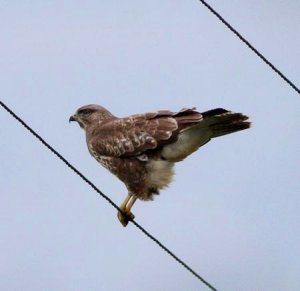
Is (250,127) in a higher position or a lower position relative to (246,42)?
higher

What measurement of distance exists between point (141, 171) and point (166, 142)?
464 millimetres

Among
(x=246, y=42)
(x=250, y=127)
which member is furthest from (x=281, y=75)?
(x=250, y=127)

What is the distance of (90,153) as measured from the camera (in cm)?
1306

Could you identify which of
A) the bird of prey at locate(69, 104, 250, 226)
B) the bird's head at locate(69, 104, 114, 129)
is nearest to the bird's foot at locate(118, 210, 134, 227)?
the bird of prey at locate(69, 104, 250, 226)

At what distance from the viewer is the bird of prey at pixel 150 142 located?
37.9 ft

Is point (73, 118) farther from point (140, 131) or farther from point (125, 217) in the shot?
point (125, 217)

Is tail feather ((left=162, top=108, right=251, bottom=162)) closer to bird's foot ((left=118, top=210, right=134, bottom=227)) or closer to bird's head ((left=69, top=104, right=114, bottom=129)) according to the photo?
bird's foot ((left=118, top=210, right=134, bottom=227))

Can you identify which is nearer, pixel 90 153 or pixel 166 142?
pixel 166 142

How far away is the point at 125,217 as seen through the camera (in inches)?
487

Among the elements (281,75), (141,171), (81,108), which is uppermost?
(81,108)

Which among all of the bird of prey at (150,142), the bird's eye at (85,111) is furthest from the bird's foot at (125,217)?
the bird's eye at (85,111)

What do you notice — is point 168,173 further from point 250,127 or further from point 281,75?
point 281,75

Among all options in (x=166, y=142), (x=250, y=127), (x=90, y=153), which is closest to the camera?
(x=250, y=127)

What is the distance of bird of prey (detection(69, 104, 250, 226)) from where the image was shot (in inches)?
455
